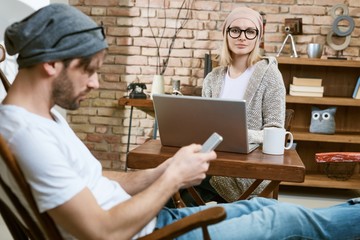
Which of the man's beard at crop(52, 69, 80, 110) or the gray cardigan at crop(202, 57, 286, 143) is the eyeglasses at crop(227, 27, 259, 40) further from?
the man's beard at crop(52, 69, 80, 110)

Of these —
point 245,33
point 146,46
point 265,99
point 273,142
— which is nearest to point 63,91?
point 273,142

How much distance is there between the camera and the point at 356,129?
4398 millimetres

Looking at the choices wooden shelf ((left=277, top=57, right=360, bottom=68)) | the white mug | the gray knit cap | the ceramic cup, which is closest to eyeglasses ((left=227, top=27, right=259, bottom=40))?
the white mug

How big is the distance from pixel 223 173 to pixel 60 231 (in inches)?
26.2

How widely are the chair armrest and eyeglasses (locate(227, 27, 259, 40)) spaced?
1470 millimetres

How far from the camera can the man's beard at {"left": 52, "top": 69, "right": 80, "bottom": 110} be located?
1216 millimetres

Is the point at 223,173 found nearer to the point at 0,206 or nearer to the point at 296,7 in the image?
the point at 0,206

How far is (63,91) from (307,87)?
127 inches

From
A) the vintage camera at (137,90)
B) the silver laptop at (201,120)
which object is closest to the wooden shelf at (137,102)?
the vintage camera at (137,90)

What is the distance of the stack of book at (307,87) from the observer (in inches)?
164

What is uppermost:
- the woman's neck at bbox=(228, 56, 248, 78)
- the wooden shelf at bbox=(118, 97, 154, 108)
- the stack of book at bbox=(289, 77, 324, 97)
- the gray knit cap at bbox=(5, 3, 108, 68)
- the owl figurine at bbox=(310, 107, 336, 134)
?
the gray knit cap at bbox=(5, 3, 108, 68)

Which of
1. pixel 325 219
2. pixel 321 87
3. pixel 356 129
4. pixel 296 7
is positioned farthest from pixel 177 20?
pixel 325 219

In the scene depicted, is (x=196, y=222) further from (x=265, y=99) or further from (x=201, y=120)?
(x=265, y=99)

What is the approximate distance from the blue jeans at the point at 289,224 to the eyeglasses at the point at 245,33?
1.18 m
